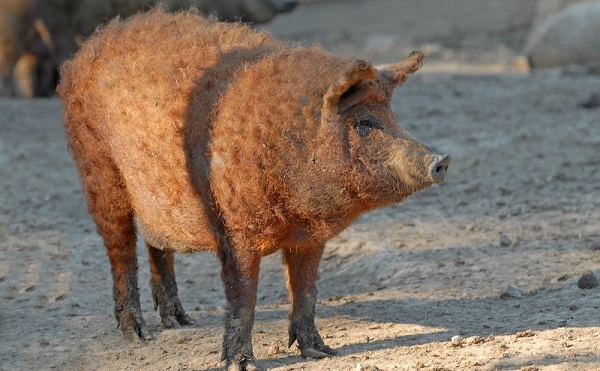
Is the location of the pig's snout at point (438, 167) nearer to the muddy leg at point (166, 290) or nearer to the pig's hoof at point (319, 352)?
the pig's hoof at point (319, 352)

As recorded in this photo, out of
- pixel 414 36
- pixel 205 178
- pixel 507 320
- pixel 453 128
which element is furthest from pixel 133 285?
pixel 414 36

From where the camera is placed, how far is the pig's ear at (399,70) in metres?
5.11

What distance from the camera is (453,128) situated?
1159 cm

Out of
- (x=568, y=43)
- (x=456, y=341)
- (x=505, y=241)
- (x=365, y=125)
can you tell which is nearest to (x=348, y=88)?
(x=365, y=125)

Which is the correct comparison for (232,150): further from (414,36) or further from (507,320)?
(414,36)

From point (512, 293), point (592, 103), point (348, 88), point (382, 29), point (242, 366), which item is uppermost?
point (382, 29)

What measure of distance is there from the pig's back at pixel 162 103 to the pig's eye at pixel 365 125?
0.70 metres

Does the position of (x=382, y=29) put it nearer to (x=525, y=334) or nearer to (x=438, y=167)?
(x=525, y=334)

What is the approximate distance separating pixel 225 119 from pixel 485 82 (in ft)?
32.6

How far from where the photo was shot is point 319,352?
18.0 ft

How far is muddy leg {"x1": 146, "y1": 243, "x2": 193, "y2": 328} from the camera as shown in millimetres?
6305

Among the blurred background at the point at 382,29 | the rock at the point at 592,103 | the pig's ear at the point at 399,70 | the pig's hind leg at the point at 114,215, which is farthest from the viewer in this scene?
the blurred background at the point at 382,29

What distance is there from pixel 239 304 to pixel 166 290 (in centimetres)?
121

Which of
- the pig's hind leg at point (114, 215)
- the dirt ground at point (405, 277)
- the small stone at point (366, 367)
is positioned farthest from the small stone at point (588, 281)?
the pig's hind leg at point (114, 215)
